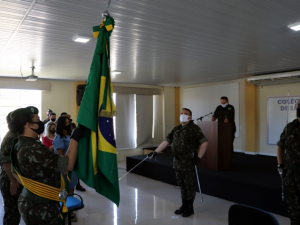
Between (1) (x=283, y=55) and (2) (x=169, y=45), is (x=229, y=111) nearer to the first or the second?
(1) (x=283, y=55)

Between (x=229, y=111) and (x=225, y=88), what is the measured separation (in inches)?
105

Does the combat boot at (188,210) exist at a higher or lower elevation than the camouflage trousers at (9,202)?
lower

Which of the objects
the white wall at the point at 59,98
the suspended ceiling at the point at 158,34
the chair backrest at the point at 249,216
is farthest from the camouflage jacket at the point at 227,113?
the chair backrest at the point at 249,216

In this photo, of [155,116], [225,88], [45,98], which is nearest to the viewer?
[45,98]

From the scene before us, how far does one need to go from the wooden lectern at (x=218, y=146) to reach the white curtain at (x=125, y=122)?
3867 millimetres

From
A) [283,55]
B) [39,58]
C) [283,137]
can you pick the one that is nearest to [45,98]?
[39,58]

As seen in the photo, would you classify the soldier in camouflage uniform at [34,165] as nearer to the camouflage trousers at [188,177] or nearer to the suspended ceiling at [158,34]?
the suspended ceiling at [158,34]

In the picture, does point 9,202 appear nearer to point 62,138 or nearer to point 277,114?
point 62,138

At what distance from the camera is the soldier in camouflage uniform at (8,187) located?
105 inches

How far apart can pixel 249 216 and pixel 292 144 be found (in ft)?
5.51

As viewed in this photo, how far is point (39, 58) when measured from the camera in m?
5.10

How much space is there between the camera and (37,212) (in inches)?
70.7

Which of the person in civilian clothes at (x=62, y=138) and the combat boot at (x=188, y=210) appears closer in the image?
the person in civilian clothes at (x=62, y=138)

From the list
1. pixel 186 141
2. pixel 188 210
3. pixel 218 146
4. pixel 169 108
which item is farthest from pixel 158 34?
pixel 169 108
